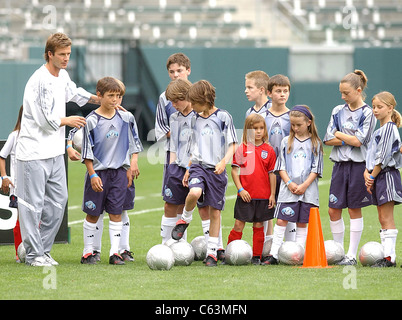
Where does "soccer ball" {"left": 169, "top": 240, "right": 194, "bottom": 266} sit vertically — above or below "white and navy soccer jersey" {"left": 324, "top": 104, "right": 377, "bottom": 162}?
below

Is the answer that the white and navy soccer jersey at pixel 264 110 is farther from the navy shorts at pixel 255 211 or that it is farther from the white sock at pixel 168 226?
the white sock at pixel 168 226

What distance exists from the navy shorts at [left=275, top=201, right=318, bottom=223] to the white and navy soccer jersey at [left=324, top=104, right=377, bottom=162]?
58 centimetres

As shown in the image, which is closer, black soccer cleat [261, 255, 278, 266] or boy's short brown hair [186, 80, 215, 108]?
boy's short brown hair [186, 80, 215, 108]

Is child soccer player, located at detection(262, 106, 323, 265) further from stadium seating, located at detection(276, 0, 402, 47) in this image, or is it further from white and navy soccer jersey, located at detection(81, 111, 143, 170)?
stadium seating, located at detection(276, 0, 402, 47)

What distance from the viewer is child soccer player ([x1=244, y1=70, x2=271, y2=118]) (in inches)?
A: 304

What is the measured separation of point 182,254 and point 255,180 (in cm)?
100

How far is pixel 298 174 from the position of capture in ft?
24.2

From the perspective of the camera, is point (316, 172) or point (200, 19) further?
point (200, 19)

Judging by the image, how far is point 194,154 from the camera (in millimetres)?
7281

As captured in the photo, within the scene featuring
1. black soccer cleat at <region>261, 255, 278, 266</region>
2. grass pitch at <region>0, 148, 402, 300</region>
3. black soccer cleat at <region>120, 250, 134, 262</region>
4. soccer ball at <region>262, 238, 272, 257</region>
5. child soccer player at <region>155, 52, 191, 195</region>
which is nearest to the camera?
grass pitch at <region>0, 148, 402, 300</region>

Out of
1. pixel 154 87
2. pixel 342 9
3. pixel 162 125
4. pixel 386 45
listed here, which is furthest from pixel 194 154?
pixel 342 9

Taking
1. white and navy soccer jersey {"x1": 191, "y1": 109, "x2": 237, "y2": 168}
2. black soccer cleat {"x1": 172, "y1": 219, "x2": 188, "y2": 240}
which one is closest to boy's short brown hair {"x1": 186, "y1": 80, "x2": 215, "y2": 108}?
white and navy soccer jersey {"x1": 191, "y1": 109, "x2": 237, "y2": 168}

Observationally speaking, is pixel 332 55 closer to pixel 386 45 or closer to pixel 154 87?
pixel 386 45

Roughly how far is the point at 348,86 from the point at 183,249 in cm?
216
